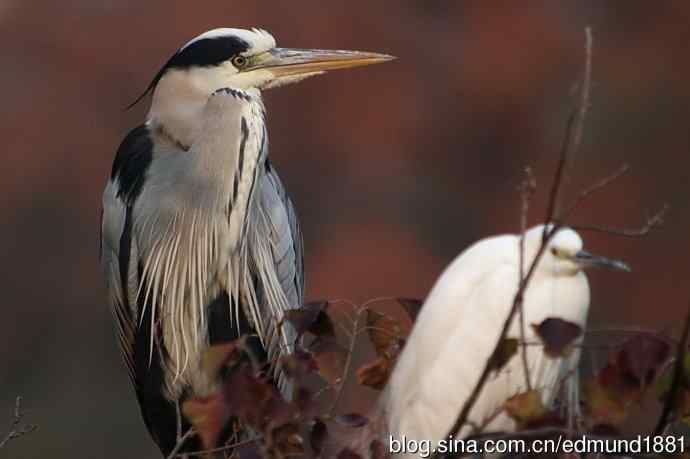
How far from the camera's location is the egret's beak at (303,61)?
3.15 m

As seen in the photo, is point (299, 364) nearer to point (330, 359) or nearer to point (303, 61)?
point (330, 359)

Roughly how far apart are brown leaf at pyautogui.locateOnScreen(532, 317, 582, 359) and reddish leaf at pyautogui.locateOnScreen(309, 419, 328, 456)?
1.14 ft

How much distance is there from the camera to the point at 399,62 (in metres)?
12.5

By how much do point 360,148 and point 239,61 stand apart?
8.34m

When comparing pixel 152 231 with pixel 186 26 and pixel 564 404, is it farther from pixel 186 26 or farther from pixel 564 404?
pixel 186 26

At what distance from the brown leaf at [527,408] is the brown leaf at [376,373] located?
40 cm

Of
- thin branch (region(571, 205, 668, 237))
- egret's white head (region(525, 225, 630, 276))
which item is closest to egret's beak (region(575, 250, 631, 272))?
egret's white head (region(525, 225, 630, 276))

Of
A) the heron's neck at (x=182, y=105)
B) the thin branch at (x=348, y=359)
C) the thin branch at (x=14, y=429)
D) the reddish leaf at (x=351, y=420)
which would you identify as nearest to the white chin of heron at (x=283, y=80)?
the heron's neck at (x=182, y=105)

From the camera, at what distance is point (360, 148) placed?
451 inches

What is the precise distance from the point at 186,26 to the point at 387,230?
2.09 metres

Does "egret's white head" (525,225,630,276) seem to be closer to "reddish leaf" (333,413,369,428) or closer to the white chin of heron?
"reddish leaf" (333,413,369,428)

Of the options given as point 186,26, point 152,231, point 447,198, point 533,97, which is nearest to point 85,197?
point 186,26

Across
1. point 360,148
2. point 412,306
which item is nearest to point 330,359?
point 412,306

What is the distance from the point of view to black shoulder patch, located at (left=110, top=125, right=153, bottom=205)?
3.11 meters
